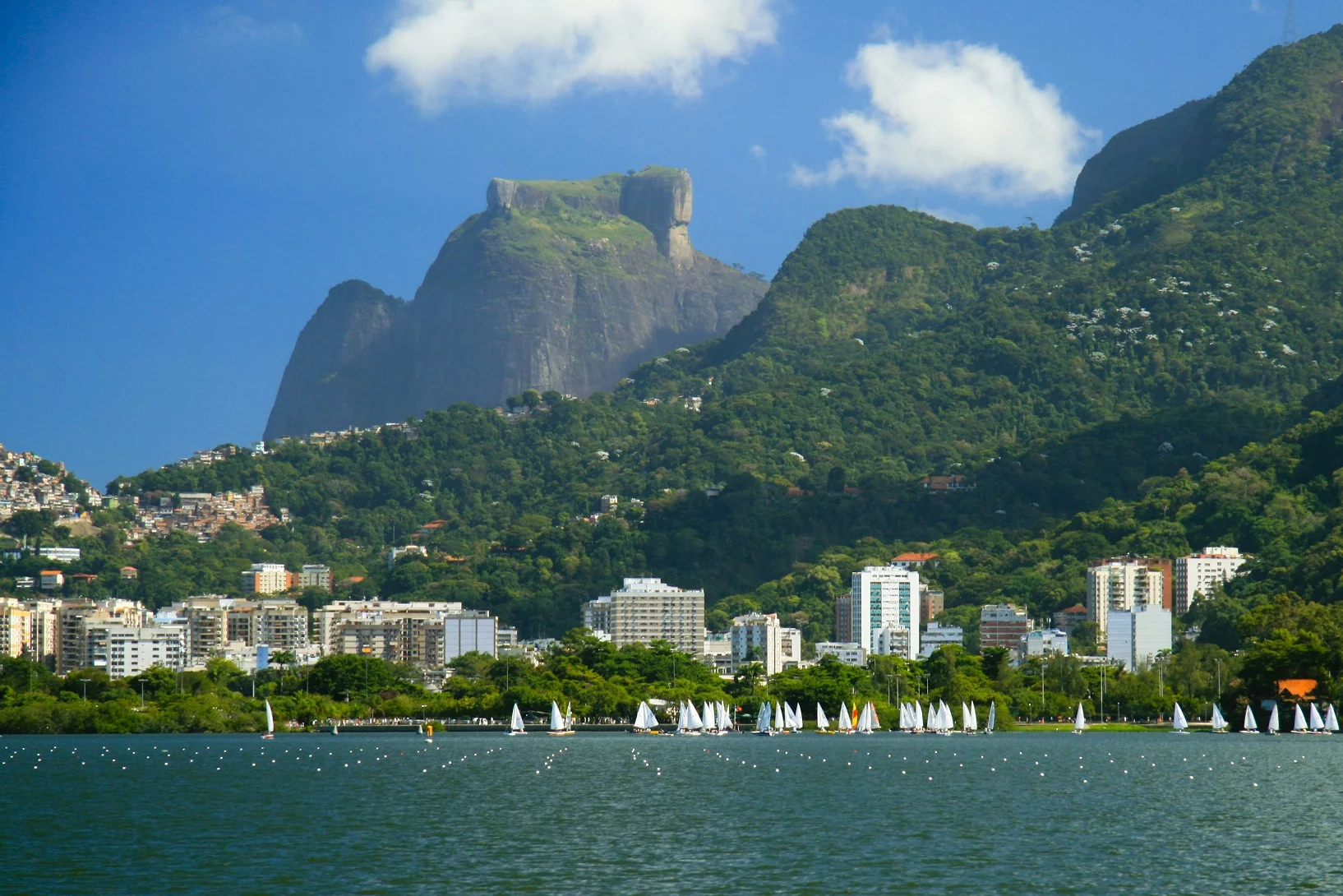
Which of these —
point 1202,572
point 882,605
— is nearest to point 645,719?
point 882,605

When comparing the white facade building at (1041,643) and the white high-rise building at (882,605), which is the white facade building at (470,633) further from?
the white facade building at (1041,643)

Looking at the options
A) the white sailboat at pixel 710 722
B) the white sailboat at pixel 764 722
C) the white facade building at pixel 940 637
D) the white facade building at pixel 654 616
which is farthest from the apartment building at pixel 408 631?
the white sailboat at pixel 764 722

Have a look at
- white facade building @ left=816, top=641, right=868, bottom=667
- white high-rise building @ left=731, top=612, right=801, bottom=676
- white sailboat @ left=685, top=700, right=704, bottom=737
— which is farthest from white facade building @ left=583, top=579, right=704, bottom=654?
white sailboat @ left=685, top=700, right=704, bottom=737

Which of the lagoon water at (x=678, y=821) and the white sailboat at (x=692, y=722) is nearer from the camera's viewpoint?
the lagoon water at (x=678, y=821)

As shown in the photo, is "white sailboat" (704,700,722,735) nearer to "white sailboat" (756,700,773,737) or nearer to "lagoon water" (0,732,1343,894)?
"white sailboat" (756,700,773,737)

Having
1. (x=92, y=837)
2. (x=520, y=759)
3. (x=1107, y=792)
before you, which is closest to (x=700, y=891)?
(x=92, y=837)
